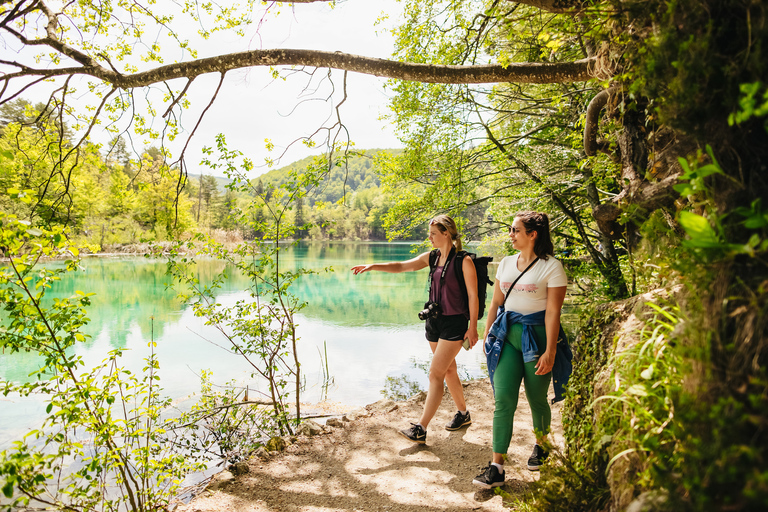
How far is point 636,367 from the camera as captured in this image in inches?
60.3

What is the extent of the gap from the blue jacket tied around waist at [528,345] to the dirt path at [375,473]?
2.32 ft

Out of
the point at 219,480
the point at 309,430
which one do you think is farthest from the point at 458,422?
the point at 219,480

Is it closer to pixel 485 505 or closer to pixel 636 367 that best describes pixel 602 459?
pixel 636 367

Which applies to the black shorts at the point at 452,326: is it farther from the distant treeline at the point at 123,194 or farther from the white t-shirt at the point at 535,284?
the distant treeline at the point at 123,194

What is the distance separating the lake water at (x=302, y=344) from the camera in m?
7.98

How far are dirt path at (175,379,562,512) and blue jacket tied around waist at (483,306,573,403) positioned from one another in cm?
71

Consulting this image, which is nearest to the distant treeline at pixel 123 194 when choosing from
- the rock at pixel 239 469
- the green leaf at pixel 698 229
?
the rock at pixel 239 469

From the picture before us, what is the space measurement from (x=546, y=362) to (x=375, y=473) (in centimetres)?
182

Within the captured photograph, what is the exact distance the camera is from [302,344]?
38.8 ft

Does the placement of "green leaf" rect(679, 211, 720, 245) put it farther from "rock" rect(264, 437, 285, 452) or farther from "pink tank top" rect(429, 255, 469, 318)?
"rock" rect(264, 437, 285, 452)

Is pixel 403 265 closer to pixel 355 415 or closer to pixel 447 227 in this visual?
pixel 447 227

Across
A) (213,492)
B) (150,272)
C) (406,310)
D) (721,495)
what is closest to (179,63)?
(213,492)

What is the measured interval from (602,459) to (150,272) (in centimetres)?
3162

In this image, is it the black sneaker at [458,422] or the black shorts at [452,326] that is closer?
the black shorts at [452,326]
